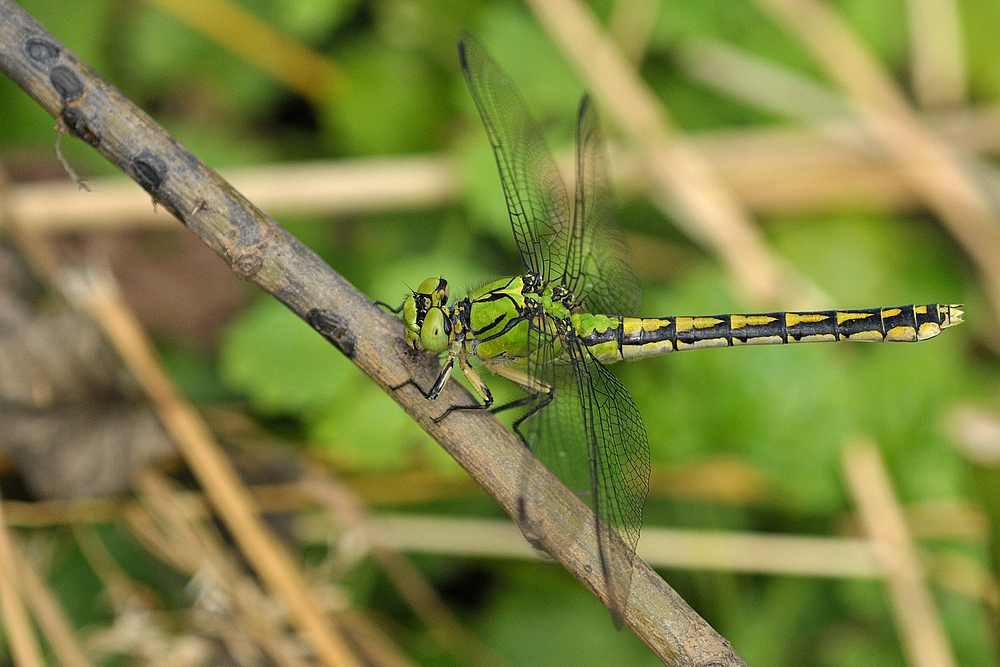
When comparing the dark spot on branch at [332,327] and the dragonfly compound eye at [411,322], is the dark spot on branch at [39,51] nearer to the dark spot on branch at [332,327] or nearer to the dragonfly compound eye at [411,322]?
the dark spot on branch at [332,327]

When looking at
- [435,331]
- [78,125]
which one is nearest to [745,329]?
[435,331]

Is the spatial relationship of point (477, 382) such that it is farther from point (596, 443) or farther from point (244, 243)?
point (244, 243)

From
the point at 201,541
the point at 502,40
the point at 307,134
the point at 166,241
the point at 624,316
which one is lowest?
the point at 201,541

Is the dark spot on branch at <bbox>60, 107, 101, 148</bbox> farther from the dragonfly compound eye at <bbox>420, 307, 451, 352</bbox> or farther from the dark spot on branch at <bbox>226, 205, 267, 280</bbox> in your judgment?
the dragonfly compound eye at <bbox>420, 307, 451, 352</bbox>

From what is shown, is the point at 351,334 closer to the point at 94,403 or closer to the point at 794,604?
the point at 94,403

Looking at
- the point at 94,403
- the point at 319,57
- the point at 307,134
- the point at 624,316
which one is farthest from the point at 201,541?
the point at 319,57

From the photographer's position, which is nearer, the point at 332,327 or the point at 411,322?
the point at 332,327

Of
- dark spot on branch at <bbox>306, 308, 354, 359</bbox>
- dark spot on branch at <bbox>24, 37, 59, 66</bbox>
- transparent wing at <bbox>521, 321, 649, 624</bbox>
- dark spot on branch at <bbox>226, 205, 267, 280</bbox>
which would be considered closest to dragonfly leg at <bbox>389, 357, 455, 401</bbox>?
dark spot on branch at <bbox>306, 308, 354, 359</bbox>
